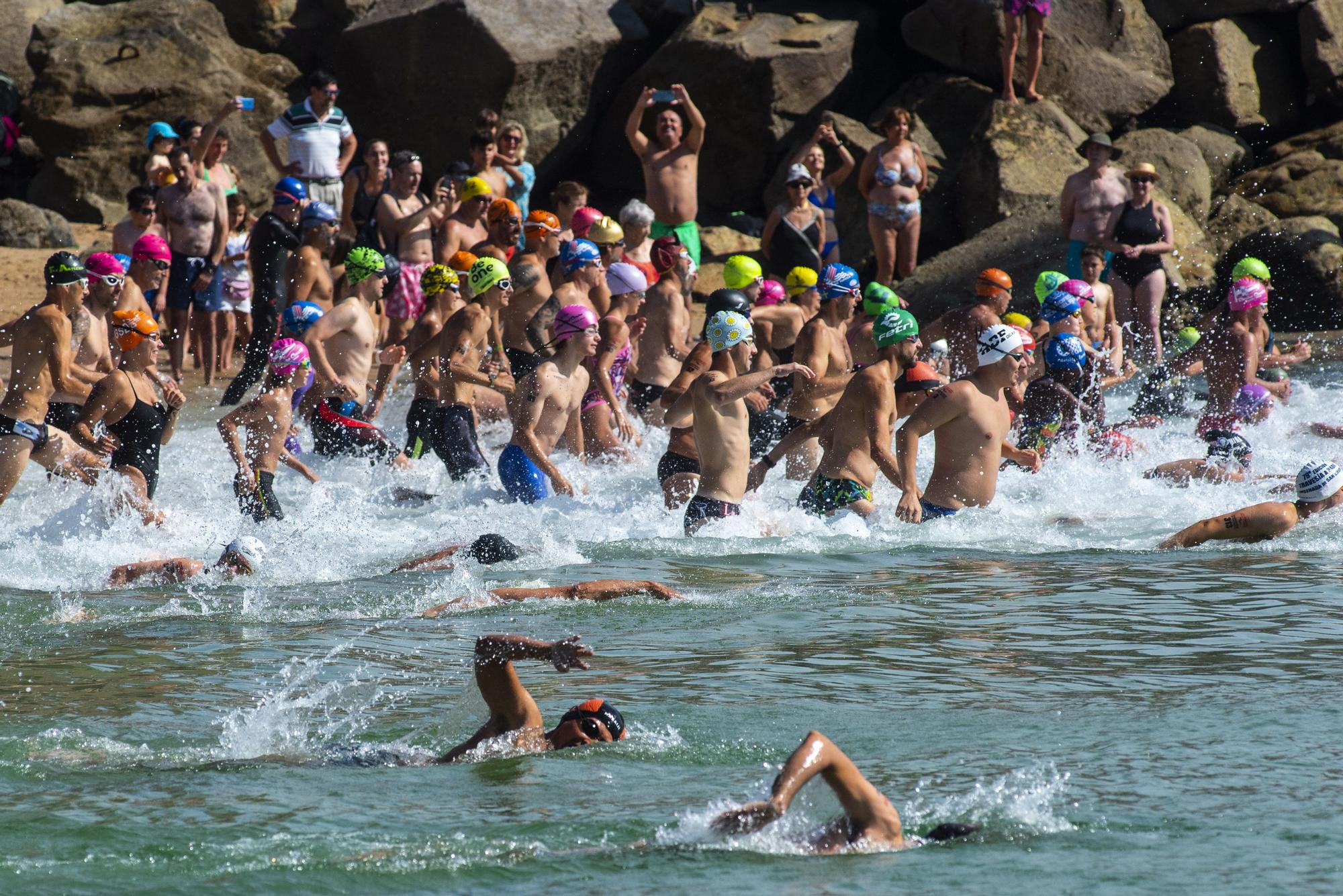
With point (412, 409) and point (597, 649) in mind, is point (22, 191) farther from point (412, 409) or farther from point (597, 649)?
point (597, 649)

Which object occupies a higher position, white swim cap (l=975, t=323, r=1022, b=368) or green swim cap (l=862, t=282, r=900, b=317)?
green swim cap (l=862, t=282, r=900, b=317)

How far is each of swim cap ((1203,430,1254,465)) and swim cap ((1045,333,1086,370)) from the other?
0.94 metres

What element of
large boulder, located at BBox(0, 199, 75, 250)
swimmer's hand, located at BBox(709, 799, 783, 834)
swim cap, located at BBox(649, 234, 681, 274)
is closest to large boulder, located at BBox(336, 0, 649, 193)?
large boulder, located at BBox(0, 199, 75, 250)

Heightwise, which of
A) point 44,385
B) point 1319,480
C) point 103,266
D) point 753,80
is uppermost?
point 753,80

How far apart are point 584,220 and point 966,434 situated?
4.93 meters

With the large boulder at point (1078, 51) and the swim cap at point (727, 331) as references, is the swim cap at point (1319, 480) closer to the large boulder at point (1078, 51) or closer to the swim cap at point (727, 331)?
the swim cap at point (727, 331)

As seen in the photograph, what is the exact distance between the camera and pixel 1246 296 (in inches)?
441

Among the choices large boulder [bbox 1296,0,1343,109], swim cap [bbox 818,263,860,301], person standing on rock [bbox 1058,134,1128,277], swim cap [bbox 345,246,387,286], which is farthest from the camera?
large boulder [bbox 1296,0,1343,109]

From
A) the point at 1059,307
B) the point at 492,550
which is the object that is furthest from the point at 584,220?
Answer: the point at 492,550

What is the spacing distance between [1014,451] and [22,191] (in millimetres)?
12453

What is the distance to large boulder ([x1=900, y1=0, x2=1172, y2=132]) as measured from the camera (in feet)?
56.0

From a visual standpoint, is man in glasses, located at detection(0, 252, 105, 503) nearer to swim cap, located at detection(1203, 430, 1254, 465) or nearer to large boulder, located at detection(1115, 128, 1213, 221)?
swim cap, located at detection(1203, 430, 1254, 465)

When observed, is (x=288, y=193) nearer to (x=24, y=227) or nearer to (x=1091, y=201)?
(x=24, y=227)

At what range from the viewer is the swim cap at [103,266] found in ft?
29.9
